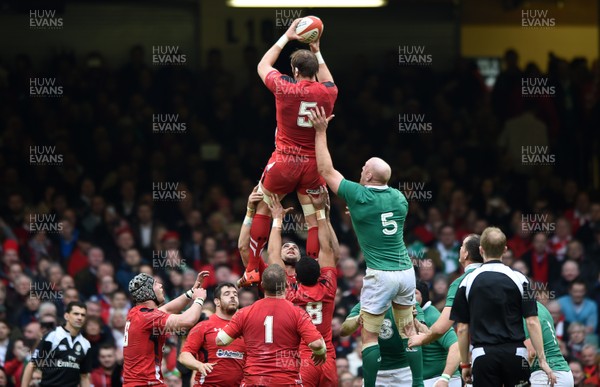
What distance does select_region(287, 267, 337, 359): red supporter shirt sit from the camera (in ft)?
45.6

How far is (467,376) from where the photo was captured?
1284 cm

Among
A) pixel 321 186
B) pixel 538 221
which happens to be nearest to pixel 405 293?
pixel 321 186

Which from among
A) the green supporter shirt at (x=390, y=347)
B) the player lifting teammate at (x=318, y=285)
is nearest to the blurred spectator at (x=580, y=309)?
the green supporter shirt at (x=390, y=347)

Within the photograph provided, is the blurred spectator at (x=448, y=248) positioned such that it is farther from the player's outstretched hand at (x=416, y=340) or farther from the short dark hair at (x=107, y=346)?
the player's outstretched hand at (x=416, y=340)

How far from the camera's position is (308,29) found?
13578mm

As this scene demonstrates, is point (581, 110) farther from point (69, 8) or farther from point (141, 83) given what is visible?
point (69, 8)

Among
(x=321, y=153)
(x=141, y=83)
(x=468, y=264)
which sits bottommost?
(x=468, y=264)

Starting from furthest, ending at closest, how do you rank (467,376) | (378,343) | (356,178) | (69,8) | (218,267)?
(69,8)
(356,178)
(218,267)
(378,343)
(467,376)

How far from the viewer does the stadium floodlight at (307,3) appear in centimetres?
2467

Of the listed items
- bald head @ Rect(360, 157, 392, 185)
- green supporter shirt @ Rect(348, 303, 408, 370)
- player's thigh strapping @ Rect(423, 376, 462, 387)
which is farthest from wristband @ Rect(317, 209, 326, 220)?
player's thigh strapping @ Rect(423, 376, 462, 387)

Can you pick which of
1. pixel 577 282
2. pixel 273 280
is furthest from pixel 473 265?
pixel 577 282

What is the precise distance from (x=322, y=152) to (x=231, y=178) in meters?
9.50

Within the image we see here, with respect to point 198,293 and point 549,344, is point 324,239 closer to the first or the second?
point 198,293

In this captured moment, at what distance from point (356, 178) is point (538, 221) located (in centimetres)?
340
